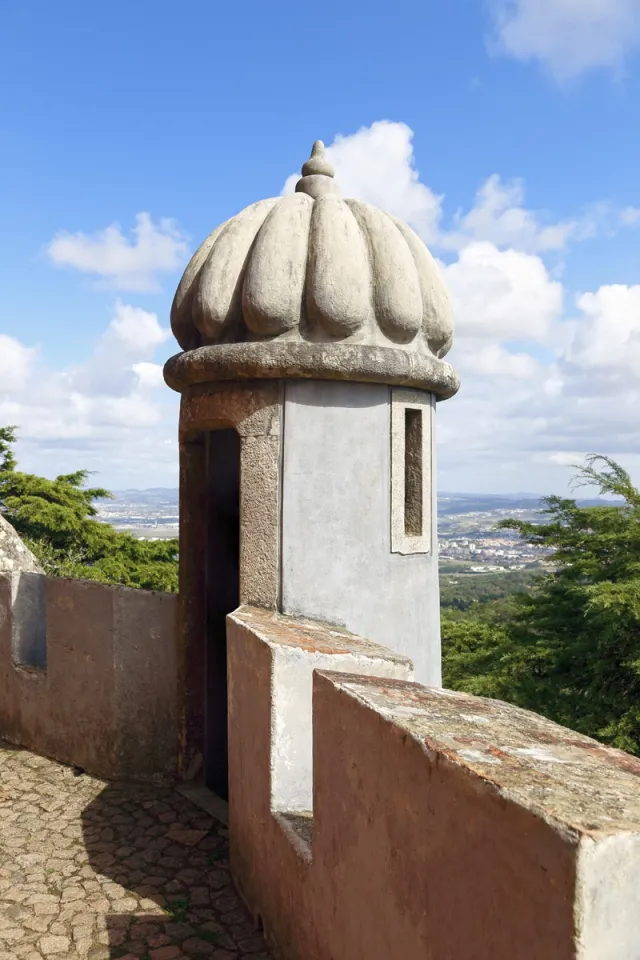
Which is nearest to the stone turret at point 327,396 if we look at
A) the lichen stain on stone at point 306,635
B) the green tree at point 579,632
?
the lichen stain on stone at point 306,635

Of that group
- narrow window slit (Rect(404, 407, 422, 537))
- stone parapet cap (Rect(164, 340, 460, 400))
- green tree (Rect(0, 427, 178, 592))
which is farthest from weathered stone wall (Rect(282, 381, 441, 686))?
green tree (Rect(0, 427, 178, 592))

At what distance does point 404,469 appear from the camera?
471cm

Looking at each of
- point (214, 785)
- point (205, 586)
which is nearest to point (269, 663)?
point (205, 586)

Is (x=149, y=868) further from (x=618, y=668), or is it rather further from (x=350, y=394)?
(x=618, y=668)

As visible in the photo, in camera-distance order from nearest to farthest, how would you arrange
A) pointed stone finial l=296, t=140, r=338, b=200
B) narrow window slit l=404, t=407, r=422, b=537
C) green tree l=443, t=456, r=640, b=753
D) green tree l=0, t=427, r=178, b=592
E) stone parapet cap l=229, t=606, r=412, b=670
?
stone parapet cap l=229, t=606, r=412, b=670, narrow window slit l=404, t=407, r=422, b=537, pointed stone finial l=296, t=140, r=338, b=200, green tree l=443, t=456, r=640, b=753, green tree l=0, t=427, r=178, b=592

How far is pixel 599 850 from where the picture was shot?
4.67ft

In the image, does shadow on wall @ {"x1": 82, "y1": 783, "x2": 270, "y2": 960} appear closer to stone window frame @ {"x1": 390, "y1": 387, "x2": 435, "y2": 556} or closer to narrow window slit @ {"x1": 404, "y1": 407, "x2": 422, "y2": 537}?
stone window frame @ {"x1": 390, "y1": 387, "x2": 435, "y2": 556}

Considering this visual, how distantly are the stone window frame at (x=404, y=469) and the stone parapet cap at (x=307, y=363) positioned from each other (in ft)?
0.38

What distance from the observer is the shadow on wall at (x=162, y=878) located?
343 centimetres

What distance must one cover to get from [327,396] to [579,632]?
8252mm

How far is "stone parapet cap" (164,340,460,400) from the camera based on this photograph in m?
4.29

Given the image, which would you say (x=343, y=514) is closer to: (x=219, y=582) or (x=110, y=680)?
(x=219, y=582)

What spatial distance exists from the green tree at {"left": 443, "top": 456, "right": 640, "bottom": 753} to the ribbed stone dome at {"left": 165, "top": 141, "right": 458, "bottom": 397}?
19.3ft

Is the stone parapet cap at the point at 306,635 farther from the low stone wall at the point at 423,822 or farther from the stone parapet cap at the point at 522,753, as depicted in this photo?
the stone parapet cap at the point at 522,753
